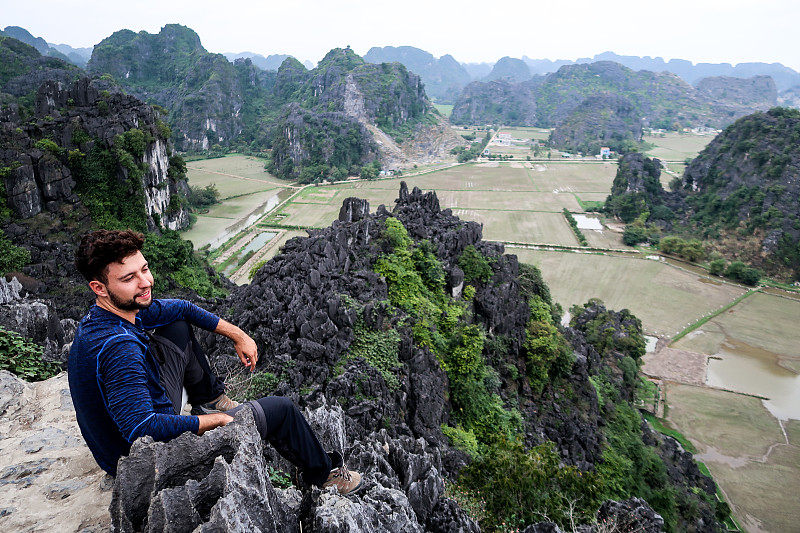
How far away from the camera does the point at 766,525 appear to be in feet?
69.5

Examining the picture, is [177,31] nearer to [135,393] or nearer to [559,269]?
[559,269]

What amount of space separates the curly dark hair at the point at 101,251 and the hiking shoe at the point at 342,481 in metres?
3.33

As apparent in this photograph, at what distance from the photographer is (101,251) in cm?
412

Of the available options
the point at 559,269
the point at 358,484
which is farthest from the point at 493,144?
the point at 358,484

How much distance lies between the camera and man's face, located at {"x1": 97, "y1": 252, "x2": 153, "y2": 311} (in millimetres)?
4297

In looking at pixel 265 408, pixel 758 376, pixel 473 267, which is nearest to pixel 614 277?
pixel 758 376

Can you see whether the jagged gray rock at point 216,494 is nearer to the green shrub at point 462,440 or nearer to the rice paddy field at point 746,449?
the green shrub at point 462,440

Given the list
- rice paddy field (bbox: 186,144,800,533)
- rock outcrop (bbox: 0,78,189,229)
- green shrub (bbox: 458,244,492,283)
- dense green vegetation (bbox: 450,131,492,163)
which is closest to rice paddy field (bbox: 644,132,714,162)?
rice paddy field (bbox: 186,144,800,533)

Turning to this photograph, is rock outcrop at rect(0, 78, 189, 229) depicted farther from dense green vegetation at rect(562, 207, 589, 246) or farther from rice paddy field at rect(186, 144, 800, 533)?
dense green vegetation at rect(562, 207, 589, 246)

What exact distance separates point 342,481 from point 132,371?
2.88m

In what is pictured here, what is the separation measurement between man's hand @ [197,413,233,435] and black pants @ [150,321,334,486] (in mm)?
226

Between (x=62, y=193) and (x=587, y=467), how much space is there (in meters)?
36.3

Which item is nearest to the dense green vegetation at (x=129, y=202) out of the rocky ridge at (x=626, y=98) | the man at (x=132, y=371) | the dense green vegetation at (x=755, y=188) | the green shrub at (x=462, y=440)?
the green shrub at (x=462, y=440)

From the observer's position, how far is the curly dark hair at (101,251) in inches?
162
